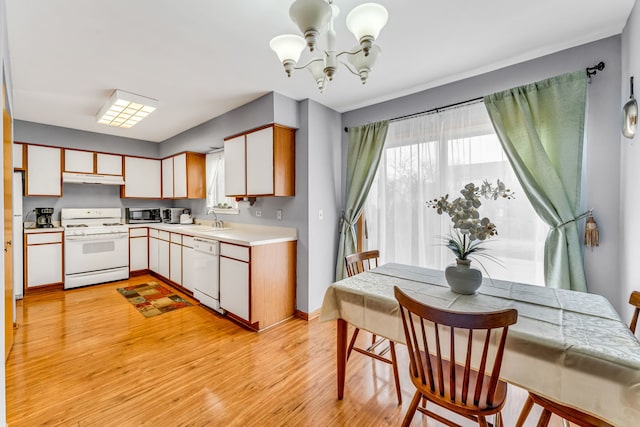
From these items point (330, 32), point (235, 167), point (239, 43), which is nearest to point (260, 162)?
point (235, 167)

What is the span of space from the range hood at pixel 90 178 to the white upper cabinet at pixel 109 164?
3.7 inches

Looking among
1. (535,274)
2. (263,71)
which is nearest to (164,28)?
(263,71)

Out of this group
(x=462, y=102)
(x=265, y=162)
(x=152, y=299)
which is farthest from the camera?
(x=152, y=299)

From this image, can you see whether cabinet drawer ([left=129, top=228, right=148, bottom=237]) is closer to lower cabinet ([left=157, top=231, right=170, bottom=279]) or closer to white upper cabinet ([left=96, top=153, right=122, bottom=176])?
lower cabinet ([left=157, top=231, right=170, bottom=279])

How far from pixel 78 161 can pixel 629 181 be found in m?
6.46

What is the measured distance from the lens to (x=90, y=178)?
4.48 meters

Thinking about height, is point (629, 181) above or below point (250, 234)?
above

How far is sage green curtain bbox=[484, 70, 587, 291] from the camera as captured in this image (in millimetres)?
2051

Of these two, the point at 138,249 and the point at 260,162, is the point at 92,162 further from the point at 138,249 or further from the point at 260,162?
the point at 260,162

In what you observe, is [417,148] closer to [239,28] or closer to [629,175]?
[629,175]

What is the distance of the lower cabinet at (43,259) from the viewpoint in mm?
3838

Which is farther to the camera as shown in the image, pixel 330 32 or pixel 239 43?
pixel 239 43

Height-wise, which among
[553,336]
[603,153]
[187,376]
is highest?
[603,153]

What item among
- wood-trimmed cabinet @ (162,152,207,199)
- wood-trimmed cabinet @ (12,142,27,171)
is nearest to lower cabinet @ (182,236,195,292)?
wood-trimmed cabinet @ (162,152,207,199)
